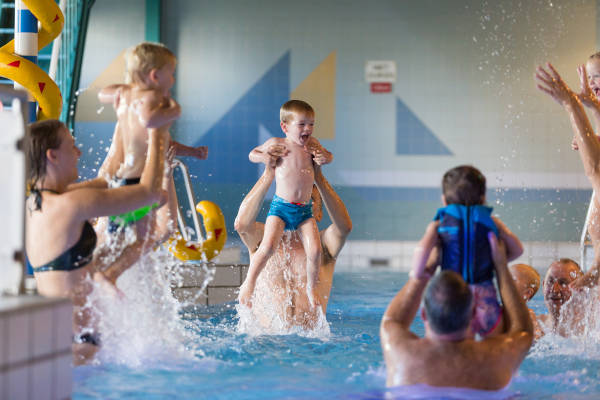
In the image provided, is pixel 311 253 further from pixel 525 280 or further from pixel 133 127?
pixel 133 127

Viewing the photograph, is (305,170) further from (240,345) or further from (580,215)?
(580,215)

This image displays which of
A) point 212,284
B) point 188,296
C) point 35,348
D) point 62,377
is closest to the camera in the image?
point 35,348

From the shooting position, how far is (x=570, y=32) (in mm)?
11508

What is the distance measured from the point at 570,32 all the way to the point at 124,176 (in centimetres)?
962

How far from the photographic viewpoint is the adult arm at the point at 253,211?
16.4ft

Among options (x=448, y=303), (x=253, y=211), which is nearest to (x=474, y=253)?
(x=448, y=303)

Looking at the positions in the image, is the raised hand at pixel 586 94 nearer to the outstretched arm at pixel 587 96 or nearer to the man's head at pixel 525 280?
the outstretched arm at pixel 587 96

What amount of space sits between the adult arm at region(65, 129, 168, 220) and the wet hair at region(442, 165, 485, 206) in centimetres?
125

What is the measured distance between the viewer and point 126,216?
370cm

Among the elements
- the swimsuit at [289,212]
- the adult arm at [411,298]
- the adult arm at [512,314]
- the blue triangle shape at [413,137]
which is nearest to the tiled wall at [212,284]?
the swimsuit at [289,212]

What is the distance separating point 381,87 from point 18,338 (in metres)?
9.79

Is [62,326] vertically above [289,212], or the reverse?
[289,212]

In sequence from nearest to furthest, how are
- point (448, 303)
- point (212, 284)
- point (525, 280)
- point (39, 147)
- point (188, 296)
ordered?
point (448, 303), point (39, 147), point (525, 280), point (188, 296), point (212, 284)

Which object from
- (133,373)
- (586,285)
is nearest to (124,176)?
(133,373)
